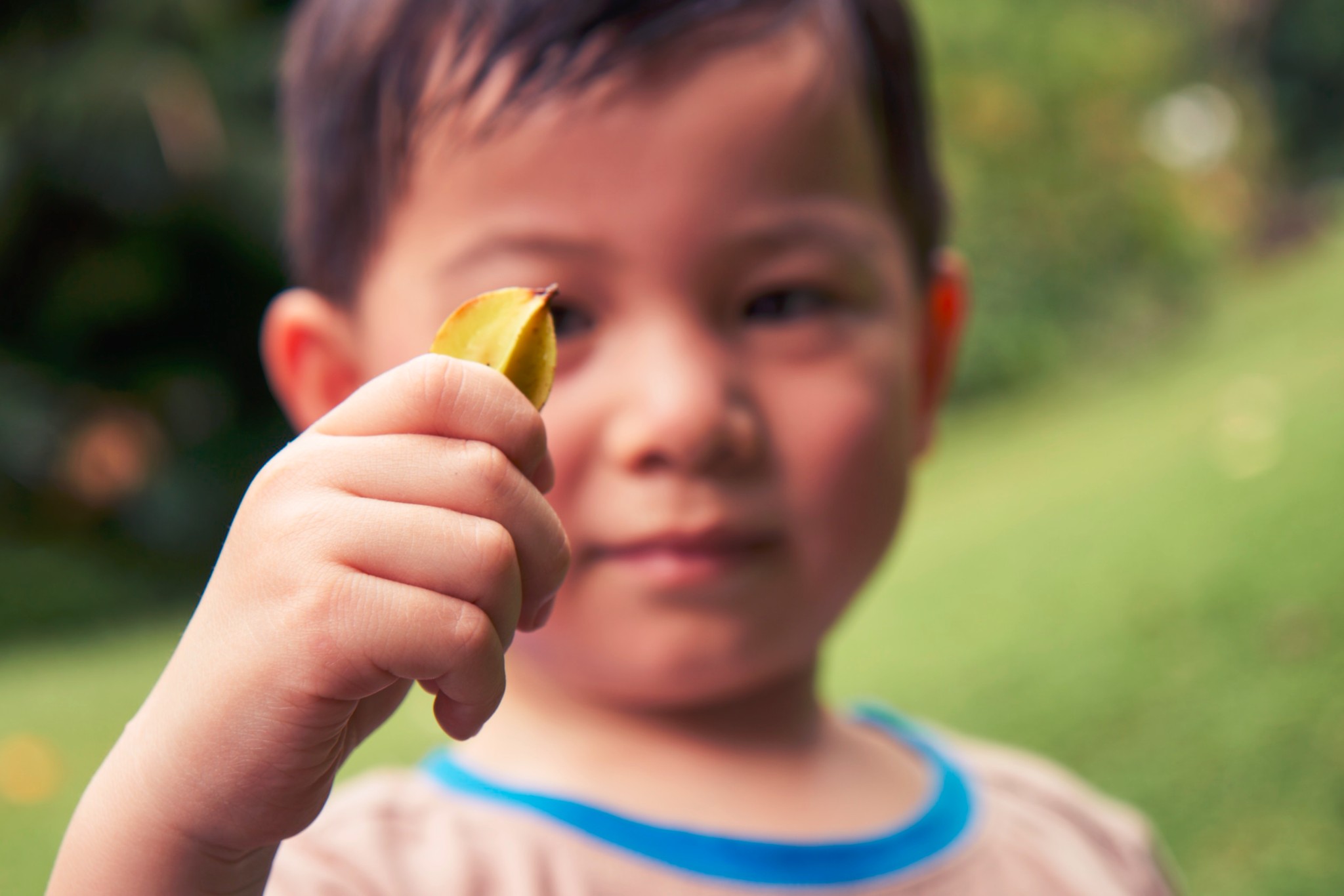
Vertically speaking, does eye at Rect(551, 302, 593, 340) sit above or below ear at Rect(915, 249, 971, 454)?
above

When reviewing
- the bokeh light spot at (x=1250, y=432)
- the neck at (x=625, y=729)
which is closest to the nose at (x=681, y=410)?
the neck at (x=625, y=729)

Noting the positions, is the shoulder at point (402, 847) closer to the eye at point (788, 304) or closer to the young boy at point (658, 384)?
the young boy at point (658, 384)

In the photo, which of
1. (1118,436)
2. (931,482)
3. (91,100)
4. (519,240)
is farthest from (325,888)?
(91,100)

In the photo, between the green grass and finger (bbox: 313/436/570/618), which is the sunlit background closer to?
the green grass

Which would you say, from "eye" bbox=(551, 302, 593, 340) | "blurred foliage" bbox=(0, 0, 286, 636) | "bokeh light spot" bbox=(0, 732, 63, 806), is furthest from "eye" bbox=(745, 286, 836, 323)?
"blurred foliage" bbox=(0, 0, 286, 636)

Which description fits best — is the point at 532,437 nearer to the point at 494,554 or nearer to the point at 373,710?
the point at 494,554

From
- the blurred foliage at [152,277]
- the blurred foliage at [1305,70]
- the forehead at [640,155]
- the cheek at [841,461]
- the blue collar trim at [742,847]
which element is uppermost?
the forehead at [640,155]

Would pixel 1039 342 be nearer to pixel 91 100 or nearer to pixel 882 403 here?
pixel 91 100

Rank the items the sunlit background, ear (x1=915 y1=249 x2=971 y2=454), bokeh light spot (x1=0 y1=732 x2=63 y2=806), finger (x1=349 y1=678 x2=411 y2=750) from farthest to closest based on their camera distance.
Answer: bokeh light spot (x1=0 y1=732 x2=63 y2=806)
the sunlit background
ear (x1=915 y1=249 x2=971 y2=454)
finger (x1=349 y1=678 x2=411 y2=750)
